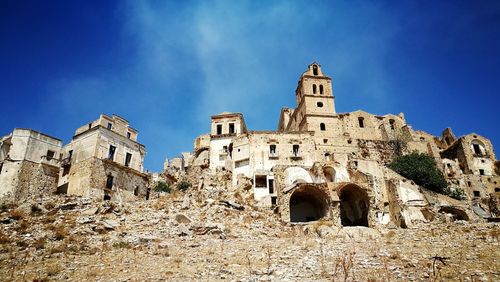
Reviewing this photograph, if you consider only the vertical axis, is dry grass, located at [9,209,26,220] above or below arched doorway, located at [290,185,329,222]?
below

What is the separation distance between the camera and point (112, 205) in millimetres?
31312

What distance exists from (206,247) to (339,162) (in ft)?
90.8

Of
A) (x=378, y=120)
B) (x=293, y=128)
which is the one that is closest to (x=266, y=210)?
(x=293, y=128)

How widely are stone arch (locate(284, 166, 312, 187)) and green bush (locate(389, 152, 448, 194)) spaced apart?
812 inches

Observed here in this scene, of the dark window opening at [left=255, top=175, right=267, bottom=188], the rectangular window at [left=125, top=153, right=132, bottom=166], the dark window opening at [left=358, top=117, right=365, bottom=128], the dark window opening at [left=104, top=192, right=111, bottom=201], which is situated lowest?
the dark window opening at [left=104, top=192, right=111, bottom=201]

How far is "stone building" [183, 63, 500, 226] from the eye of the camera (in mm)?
37500

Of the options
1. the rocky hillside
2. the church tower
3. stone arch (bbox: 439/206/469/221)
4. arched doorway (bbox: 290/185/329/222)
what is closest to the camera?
the rocky hillside

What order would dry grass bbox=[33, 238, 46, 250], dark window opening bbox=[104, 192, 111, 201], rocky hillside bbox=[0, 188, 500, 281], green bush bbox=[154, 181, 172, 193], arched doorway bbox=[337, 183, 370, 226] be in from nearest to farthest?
rocky hillside bbox=[0, 188, 500, 281] < dry grass bbox=[33, 238, 46, 250] < arched doorway bbox=[337, 183, 370, 226] < dark window opening bbox=[104, 192, 111, 201] < green bush bbox=[154, 181, 172, 193]

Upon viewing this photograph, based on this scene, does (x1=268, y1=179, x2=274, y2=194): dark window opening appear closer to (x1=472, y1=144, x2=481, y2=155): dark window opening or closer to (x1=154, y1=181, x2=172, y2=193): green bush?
(x1=154, y1=181, x2=172, y2=193): green bush

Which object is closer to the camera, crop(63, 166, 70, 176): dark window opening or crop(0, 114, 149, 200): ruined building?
crop(0, 114, 149, 200): ruined building

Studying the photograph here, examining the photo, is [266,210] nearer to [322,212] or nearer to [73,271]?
[322,212]

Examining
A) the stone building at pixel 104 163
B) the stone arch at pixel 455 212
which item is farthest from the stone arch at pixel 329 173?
the stone building at pixel 104 163

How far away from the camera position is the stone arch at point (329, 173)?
42094mm

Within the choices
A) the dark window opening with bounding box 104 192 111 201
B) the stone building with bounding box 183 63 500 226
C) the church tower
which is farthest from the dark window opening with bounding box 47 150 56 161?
the church tower
